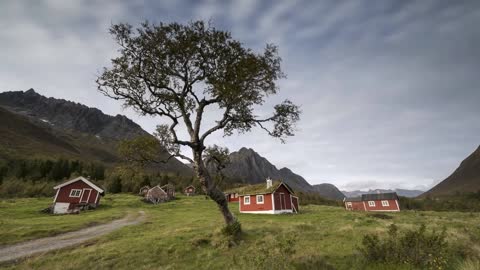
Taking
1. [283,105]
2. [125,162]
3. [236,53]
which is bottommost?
[125,162]

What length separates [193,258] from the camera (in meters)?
12.3

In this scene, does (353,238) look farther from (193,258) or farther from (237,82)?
(237,82)

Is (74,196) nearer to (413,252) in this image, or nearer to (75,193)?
(75,193)

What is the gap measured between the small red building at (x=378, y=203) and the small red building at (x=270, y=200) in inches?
1377

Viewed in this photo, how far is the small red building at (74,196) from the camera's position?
43.4 meters

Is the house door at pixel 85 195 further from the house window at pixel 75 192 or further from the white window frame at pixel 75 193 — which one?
the house window at pixel 75 192

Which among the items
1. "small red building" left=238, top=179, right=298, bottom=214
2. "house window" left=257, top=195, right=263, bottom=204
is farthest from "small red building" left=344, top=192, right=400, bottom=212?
"house window" left=257, top=195, right=263, bottom=204

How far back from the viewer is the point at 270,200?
42625mm

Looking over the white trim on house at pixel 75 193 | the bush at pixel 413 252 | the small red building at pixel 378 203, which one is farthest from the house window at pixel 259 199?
the small red building at pixel 378 203

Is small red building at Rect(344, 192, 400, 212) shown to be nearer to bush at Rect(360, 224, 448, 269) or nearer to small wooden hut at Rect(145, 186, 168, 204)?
small wooden hut at Rect(145, 186, 168, 204)

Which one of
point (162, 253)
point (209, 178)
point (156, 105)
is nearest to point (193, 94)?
point (156, 105)

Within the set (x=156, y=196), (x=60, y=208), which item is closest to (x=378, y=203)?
(x=156, y=196)

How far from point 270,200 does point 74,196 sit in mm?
36624

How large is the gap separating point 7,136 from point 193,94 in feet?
804
